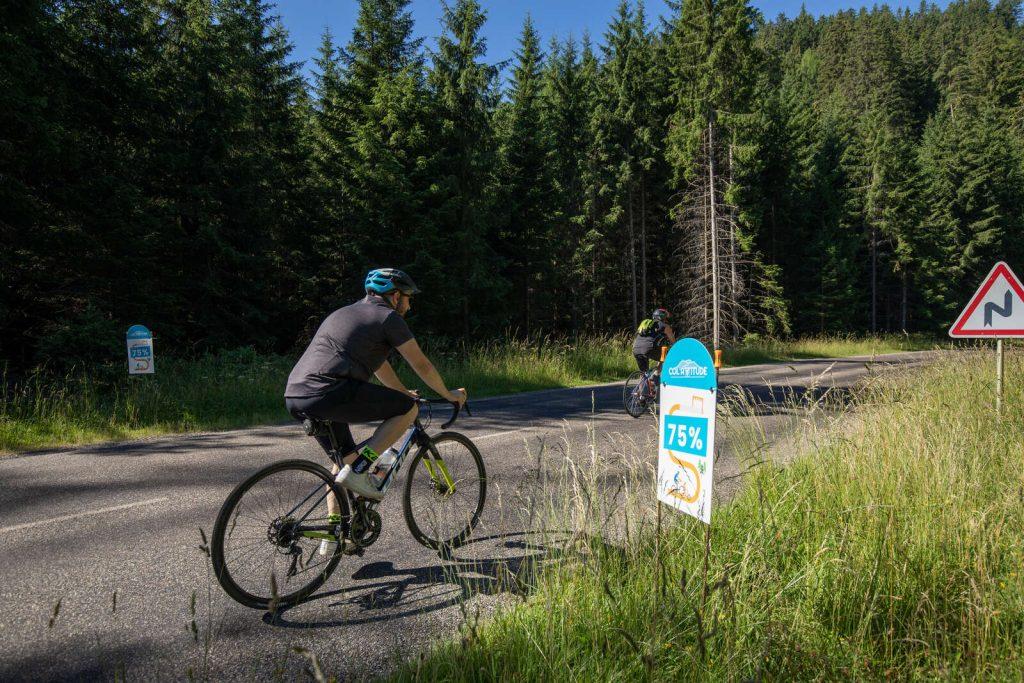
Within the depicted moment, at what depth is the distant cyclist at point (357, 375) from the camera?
147 inches

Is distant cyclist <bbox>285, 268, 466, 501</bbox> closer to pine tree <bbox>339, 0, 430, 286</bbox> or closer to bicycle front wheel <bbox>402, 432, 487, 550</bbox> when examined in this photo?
bicycle front wheel <bbox>402, 432, 487, 550</bbox>

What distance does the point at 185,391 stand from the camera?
34.7 ft

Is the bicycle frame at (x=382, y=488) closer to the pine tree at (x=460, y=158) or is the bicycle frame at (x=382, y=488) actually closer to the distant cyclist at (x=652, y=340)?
the distant cyclist at (x=652, y=340)

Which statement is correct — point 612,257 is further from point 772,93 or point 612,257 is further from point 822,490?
point 822,490

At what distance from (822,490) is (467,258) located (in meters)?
19.5

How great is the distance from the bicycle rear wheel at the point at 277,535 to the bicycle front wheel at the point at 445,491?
69cm

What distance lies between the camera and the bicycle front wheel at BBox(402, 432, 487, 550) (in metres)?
4.32

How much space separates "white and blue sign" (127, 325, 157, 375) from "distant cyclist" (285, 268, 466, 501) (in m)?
7.91

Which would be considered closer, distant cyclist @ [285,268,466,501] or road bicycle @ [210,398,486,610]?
road bicycle @ [210,398,486,610]

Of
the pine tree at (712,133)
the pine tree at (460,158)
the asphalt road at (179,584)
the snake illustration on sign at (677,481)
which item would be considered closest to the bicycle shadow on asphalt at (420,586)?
the asphalt road at (179,584)

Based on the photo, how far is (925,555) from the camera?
330 centimetres

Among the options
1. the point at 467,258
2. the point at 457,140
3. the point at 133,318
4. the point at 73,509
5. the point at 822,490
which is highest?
the point at 457,140

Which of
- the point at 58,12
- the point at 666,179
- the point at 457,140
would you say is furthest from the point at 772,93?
the point at 58,12

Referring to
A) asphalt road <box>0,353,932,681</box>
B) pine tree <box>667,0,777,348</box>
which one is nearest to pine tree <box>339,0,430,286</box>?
pine tree <box>667,0,777,348</box>
